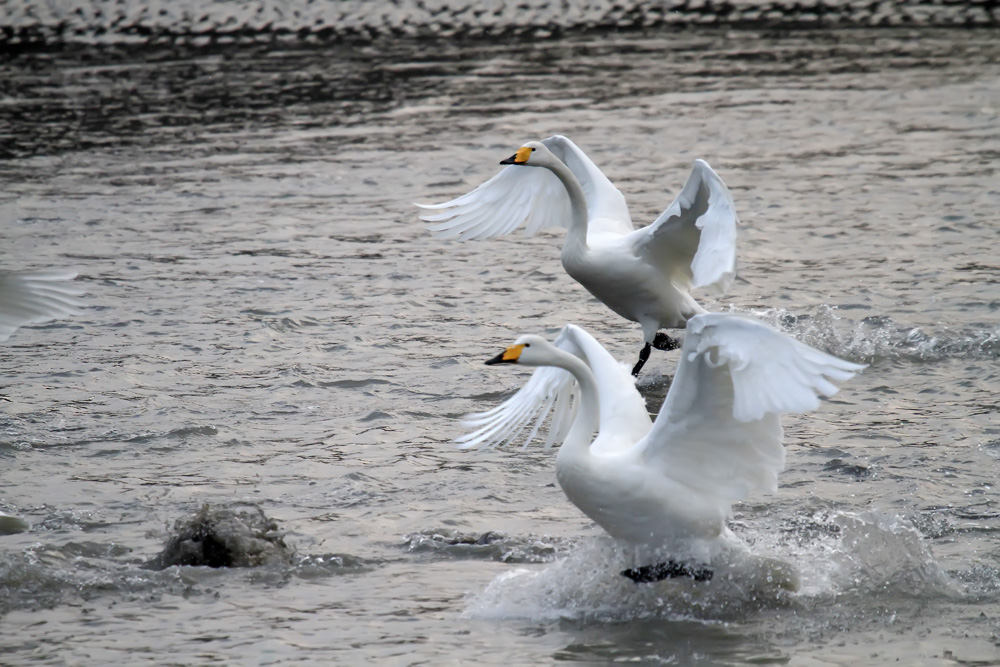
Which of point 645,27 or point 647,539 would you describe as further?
point 645,27

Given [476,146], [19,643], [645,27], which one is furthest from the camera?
[645,27]

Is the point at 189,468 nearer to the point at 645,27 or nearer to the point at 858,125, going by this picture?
the point at 858,125

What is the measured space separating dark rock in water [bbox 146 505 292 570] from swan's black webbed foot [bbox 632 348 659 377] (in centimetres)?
345

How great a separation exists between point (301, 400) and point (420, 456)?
1219mm

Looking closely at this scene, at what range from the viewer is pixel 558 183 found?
10.1m

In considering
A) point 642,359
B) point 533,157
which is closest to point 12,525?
point 533,157

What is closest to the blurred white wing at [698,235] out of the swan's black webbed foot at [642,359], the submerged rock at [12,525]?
the swan's black webbed foot at [642,359]

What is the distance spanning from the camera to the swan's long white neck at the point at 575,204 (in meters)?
8.68

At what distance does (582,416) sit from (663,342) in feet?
11.9

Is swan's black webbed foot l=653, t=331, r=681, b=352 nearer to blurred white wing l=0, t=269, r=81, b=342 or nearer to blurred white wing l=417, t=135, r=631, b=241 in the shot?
blurred white wing l=417, t=135, r=631, b=241

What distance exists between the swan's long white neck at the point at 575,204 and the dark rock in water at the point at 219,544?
330cm

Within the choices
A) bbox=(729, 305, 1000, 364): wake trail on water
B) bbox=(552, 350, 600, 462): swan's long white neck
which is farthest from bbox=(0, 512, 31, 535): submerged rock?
bbox=(729, 305, 1000, 364): wake trail on water

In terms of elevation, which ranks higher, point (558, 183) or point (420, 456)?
point (558, 183)

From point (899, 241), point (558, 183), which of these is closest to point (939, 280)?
point (899, 241)
